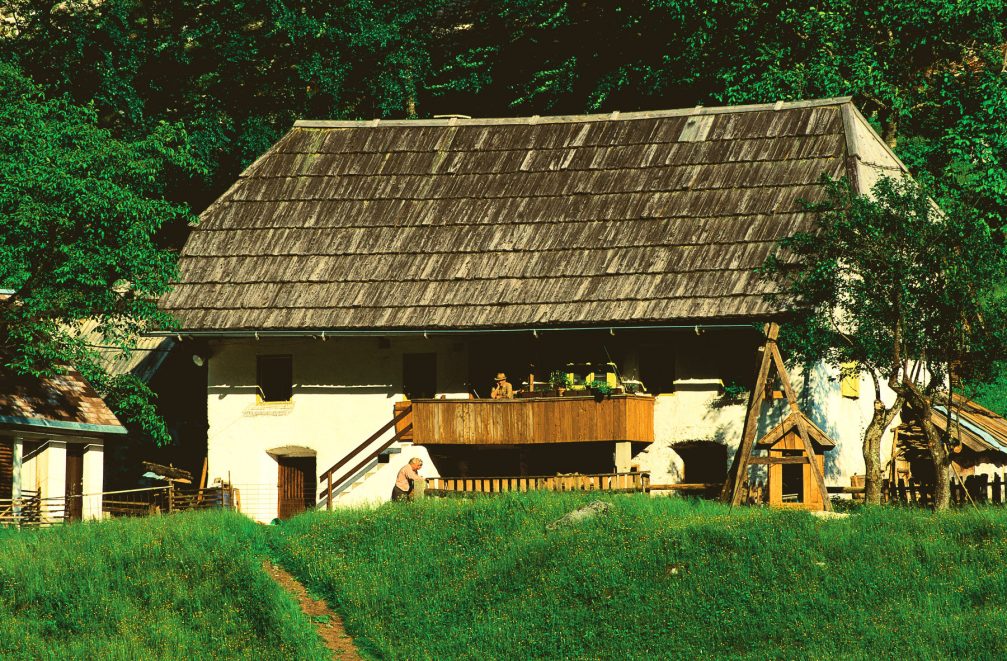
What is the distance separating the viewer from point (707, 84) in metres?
45.5

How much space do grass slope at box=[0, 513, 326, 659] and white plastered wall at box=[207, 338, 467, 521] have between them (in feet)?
23.0

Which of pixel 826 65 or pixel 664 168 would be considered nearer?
pixel 664 168

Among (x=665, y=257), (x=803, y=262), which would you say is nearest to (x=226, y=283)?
(x=665, y=257)

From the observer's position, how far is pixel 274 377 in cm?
3800

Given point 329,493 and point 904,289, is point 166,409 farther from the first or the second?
point 904,289

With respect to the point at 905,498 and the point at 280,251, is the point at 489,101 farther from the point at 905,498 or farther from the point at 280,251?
the point at 905,498

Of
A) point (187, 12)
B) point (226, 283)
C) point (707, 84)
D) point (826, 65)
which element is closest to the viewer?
point (226, 283)

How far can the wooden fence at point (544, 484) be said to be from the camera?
109 ft

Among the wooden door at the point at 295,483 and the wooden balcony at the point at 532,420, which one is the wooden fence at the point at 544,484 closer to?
the wooden balcony at the point at 532,420

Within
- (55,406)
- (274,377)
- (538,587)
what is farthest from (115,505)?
(538,587)

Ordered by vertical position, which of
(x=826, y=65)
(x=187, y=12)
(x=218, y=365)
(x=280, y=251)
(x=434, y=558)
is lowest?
(x=434, y=558)

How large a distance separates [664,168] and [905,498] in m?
9.86

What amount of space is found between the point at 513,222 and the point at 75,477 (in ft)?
35.2

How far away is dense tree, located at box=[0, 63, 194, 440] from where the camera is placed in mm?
32472
